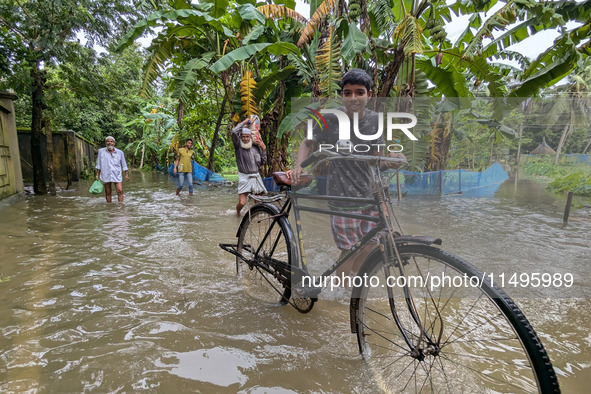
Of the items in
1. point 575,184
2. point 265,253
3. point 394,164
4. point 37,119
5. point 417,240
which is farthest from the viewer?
point 575,184

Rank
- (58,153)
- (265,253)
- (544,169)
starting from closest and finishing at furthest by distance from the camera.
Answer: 1. (265,253)
2. (544,169)
3. (58,153)

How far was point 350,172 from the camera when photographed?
2.48 metres

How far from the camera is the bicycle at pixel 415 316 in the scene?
1.45 meters

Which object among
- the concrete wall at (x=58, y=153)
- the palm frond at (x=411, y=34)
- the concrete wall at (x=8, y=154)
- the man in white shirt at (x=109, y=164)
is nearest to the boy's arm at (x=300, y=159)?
the palm frond at (x=411, y=34)

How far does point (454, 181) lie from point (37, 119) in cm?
1117

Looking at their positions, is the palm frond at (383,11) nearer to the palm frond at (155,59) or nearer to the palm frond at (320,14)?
the palm frond at (320,14)

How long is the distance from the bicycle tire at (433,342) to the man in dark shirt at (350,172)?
0.42m

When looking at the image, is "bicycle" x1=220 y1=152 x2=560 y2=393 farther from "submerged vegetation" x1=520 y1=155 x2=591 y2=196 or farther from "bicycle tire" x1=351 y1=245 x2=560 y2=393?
"submerged vegetation" x1=520 y1=155 x2=591 y2=196

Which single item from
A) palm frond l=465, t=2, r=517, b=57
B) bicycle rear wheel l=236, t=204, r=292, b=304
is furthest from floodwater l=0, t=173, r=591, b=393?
palm frond l=465, t=2, r=517, b=57

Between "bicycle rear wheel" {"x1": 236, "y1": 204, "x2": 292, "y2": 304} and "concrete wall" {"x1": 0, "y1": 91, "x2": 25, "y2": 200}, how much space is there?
23.3ft

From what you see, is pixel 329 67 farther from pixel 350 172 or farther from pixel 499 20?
pixel 350 172

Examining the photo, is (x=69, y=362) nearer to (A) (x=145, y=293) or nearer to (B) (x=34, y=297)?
(A) (x=145, y=293)

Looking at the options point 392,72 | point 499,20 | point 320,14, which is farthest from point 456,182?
point 320,14

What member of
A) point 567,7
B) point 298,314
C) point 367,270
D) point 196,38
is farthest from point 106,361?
point 196,38
